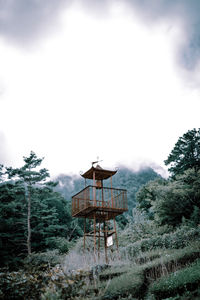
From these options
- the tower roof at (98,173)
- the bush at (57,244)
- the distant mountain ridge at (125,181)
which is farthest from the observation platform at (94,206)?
the distant mountain ridge at (125,181)

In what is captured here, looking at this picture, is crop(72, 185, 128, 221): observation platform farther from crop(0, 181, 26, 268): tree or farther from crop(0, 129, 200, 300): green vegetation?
crop(0, 181, 26, 268): tree

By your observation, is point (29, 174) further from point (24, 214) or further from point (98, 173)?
point (98, 173)

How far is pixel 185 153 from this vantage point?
2677 centimetres

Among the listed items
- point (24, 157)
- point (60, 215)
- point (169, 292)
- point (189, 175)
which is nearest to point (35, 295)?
point (169, 292)

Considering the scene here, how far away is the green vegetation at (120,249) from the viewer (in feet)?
18.7

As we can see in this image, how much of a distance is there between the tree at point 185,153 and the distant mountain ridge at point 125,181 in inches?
1115

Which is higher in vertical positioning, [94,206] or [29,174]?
[29,174]

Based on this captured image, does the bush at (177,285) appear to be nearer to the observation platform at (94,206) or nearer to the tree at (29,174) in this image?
the observation platform at (94,206)

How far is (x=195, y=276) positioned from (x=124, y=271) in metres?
2.86

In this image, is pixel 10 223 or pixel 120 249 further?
pixel 10 223

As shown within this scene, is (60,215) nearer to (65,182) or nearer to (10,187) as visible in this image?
(10,187)

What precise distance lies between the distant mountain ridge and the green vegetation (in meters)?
30.4

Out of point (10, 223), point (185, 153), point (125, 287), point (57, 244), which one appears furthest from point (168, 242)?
point (185, 153)

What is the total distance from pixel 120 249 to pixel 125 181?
58.1 m
